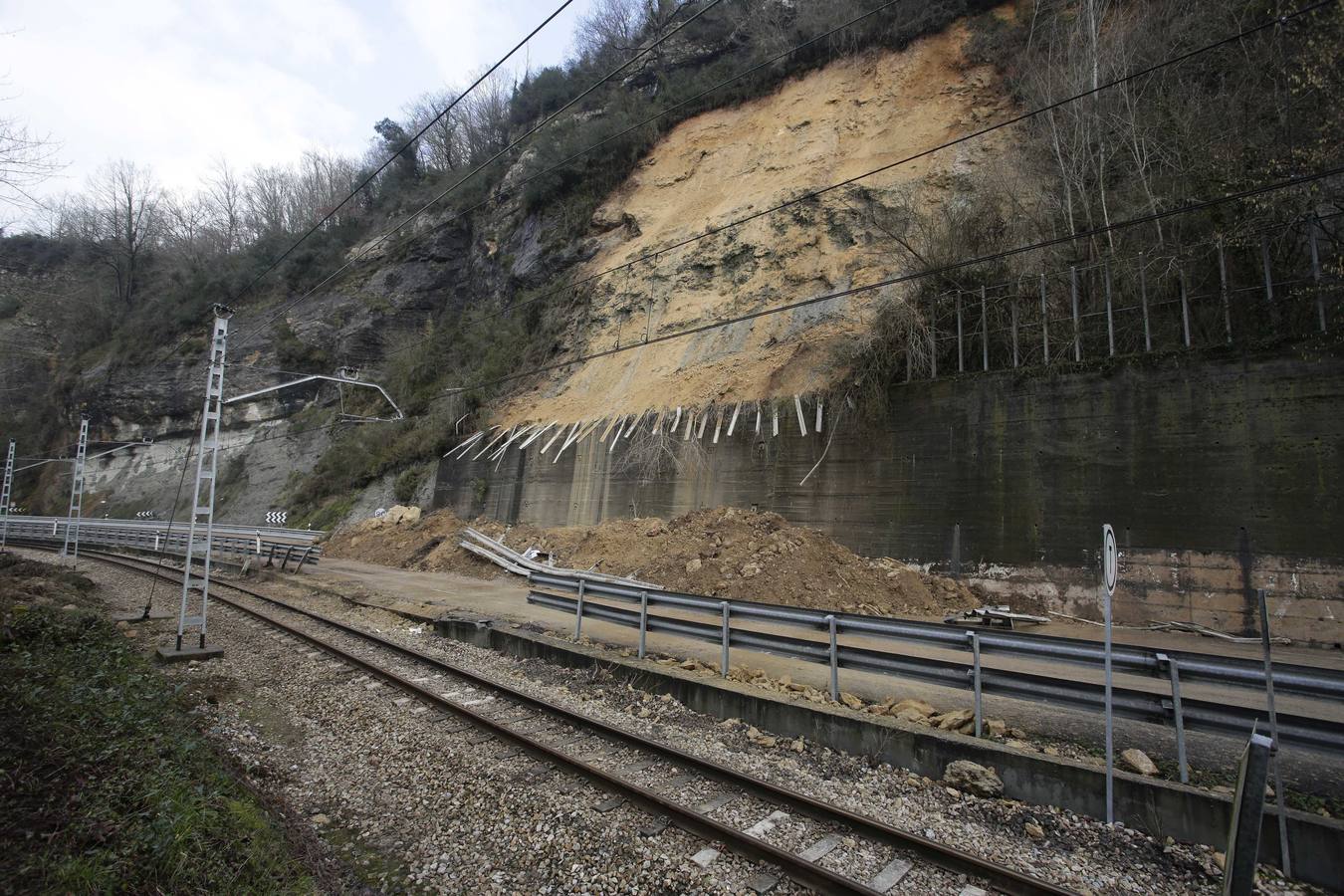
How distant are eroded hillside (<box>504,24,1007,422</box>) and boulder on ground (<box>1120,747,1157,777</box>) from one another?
12.5 meters

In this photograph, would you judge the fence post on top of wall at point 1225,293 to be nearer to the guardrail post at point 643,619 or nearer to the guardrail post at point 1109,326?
the guardrail post at point 1109,326

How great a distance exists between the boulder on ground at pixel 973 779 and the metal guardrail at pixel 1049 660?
49 centimetres

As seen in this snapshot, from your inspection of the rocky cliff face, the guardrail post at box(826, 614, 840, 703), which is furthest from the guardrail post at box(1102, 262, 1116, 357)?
the guardrail post at box(826, 614, 840, 703)

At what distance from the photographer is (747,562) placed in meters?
14.0

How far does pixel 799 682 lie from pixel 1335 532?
29.5 feet

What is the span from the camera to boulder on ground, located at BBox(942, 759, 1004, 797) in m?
5.27

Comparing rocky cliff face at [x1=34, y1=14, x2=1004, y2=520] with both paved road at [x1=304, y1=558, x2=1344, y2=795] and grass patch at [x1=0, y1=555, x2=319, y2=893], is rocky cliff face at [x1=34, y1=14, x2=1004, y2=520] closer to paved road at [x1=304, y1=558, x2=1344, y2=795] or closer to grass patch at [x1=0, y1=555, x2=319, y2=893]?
paved road at [x1=304, y1=558, x2=1344, y2=795]

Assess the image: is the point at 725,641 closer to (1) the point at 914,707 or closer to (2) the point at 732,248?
(1) the point at 914,707

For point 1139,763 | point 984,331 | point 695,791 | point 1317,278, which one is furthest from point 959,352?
point 695,791

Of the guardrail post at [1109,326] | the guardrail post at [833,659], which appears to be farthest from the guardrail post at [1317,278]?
the guardrail post at [833,659]

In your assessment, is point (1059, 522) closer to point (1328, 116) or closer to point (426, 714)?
point (1328, 116)

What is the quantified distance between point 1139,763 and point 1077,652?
868 millimetres

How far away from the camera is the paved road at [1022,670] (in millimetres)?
5609

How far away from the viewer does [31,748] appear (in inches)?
185
